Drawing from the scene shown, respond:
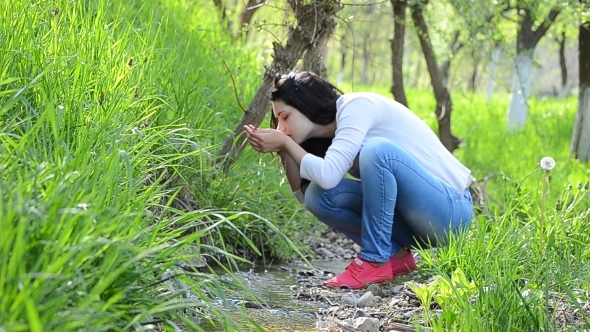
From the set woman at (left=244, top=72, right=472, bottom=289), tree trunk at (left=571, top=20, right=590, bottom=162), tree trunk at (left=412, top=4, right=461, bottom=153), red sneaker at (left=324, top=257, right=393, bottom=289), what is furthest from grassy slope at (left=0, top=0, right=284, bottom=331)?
tree trunk at (left=571, top=20, right=590, bottom=162)

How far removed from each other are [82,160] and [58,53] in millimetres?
946

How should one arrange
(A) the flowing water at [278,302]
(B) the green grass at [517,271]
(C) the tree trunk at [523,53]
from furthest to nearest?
1. (C) the tree trunk at [523,53]
2. (A) the flowing water at [278,302]
3. (B) the green grass at [517,271]

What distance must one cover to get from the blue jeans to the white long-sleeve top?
8 cm

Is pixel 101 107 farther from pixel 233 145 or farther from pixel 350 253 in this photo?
pixel 350 253

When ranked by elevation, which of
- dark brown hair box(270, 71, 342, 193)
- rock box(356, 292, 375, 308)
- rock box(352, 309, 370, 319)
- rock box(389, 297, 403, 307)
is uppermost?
dark brown hair box(270, 71, 342, 193)

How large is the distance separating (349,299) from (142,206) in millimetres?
1371

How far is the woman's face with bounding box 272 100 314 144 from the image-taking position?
3852 millimetres

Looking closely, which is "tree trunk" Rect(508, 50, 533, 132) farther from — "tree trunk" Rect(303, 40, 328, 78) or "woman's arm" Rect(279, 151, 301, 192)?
"woman's arm" Rect(279, 151, 301, 192)

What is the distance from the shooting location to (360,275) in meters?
3.91

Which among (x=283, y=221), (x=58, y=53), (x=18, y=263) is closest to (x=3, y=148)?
(x=18, y=263)

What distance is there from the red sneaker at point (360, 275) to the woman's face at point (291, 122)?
63cm

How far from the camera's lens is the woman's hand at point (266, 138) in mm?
3697

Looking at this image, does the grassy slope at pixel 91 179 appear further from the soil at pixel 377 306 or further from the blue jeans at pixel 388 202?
the blue jeans at pixel 388 202

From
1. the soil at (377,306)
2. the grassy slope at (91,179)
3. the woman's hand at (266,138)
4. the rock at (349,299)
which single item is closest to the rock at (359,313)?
the soil at (377,306)
